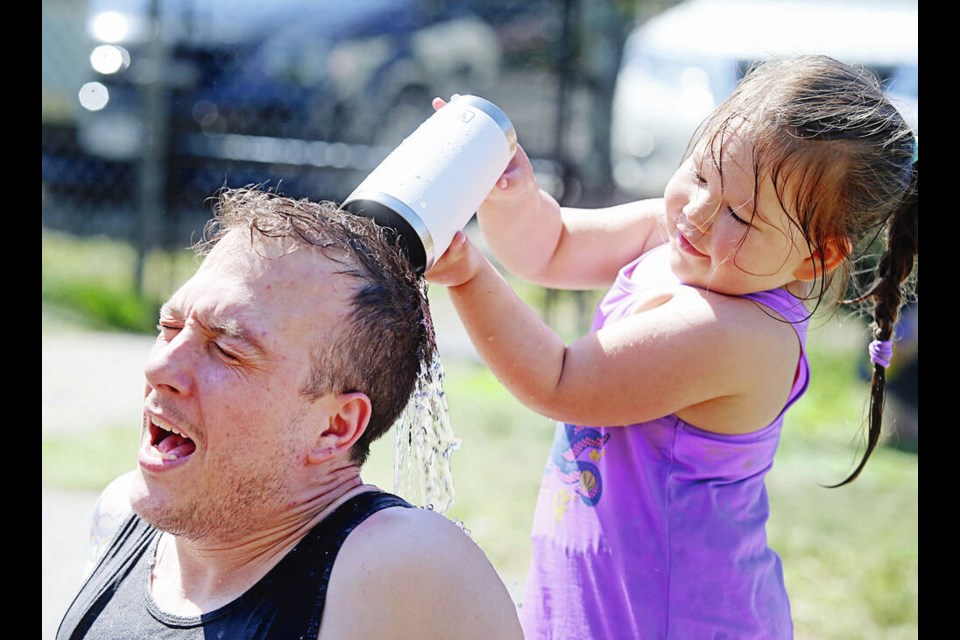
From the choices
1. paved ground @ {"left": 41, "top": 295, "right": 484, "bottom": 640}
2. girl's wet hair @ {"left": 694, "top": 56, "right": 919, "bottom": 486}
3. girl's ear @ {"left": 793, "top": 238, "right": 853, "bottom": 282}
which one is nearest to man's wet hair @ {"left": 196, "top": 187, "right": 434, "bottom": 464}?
girl's wet hair @ {"left": 694, "top": 56, "right": 919, "bottom": 486}

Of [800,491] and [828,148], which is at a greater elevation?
[828,148]

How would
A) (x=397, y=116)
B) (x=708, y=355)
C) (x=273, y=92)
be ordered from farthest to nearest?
(x=397, y=116), (x=273, y=92), (x=708, y=355)

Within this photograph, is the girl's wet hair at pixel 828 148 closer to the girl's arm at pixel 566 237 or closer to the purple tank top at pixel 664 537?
the purple tank top at pixel 664 537

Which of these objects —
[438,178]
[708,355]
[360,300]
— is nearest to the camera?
[360,300]

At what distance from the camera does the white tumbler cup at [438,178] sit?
1805 mm

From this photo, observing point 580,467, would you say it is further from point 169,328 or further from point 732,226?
point 169,328

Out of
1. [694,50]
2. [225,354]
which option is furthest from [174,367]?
[694,50]

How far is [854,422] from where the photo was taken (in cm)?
698

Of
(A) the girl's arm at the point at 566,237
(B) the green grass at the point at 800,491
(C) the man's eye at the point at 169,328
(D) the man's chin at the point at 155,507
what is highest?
(A) the girl's arm at the point at 566,237

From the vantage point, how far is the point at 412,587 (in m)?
1.63

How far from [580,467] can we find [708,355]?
0.36m

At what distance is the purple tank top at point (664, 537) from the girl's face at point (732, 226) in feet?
0.29

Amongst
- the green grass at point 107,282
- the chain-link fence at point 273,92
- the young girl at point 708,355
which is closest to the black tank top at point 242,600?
the young girl at point 708,355
